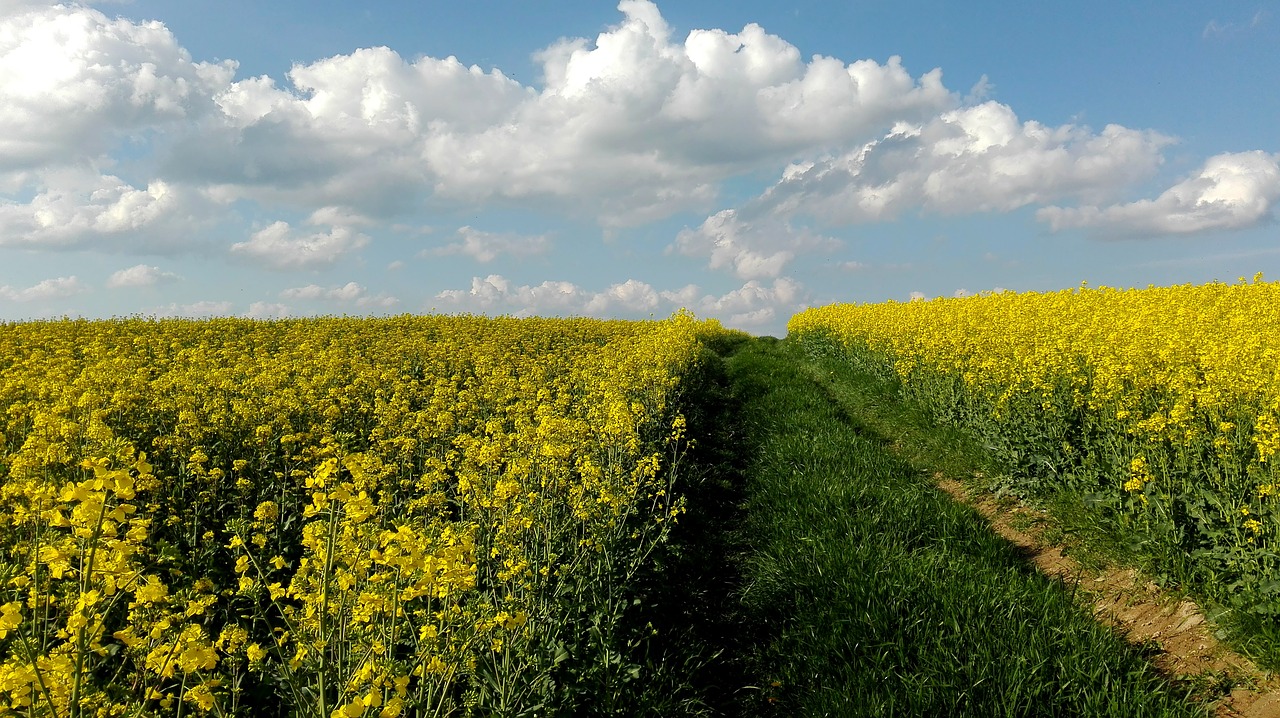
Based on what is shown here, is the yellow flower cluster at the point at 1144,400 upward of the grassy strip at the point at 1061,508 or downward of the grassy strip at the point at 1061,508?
upward

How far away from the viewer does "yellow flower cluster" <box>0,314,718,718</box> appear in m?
2.84

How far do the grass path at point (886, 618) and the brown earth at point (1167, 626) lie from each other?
254mm

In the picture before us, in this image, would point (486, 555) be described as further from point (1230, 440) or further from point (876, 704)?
point (1230, 440)

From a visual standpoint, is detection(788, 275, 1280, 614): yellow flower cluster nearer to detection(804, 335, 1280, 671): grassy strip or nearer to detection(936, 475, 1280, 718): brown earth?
detection(804, 335, 1280, 671): grassy strip

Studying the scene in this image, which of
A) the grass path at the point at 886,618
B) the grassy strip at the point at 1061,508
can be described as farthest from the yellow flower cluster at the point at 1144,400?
the grass path at the point at 886,618

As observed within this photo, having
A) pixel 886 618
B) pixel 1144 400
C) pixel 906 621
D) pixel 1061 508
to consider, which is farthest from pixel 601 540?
pixel 1144 400

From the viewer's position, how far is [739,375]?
66.7 ft

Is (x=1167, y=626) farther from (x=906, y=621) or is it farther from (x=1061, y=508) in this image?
(x=906, y=621)

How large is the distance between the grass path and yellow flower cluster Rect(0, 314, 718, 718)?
949 mm

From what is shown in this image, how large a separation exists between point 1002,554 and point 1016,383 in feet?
9.79

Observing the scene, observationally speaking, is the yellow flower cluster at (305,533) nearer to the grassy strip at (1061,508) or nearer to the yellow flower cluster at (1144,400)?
the grassy strip at (1061,508)

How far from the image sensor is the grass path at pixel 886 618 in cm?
431

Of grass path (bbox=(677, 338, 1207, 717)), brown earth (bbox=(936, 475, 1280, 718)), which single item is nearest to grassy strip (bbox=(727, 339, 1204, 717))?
grass path (bbox=(677, 338, 1207, 717))

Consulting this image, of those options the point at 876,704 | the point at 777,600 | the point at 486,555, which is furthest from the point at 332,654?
the point at 777,600
